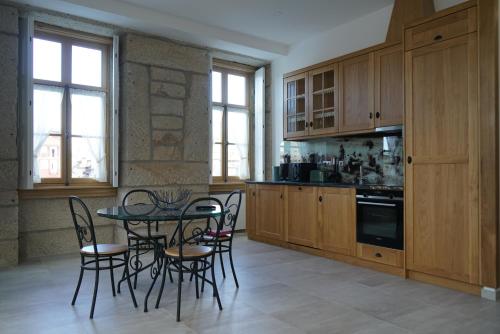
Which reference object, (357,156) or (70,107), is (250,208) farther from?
(70,107)

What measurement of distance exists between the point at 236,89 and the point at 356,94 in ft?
8.02

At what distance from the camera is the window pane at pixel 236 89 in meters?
6.31

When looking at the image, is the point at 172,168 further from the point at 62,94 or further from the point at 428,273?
the point at 428,273

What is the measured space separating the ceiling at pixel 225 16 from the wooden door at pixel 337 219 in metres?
2.21

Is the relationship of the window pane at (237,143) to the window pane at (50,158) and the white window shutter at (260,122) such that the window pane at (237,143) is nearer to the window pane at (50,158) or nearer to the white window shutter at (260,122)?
the white window shutter at (260,122)

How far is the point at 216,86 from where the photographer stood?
20.1ft

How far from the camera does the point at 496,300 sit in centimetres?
302

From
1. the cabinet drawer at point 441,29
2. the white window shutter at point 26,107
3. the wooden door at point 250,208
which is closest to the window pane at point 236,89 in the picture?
the wooden door at point 250,208

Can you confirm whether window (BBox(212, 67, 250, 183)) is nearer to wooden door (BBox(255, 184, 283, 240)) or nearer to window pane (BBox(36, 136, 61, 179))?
wooden door (BBox(255, 184, 283, 240))

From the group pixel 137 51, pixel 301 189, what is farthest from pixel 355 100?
pixel 137 51

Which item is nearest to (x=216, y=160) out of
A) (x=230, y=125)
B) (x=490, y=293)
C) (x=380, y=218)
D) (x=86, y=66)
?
(x=230, y=125)

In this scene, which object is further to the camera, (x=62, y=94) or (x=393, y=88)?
(x=62, y=94)

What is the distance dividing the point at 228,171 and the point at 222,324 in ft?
12.4

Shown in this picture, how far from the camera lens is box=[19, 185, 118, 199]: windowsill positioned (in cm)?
445
